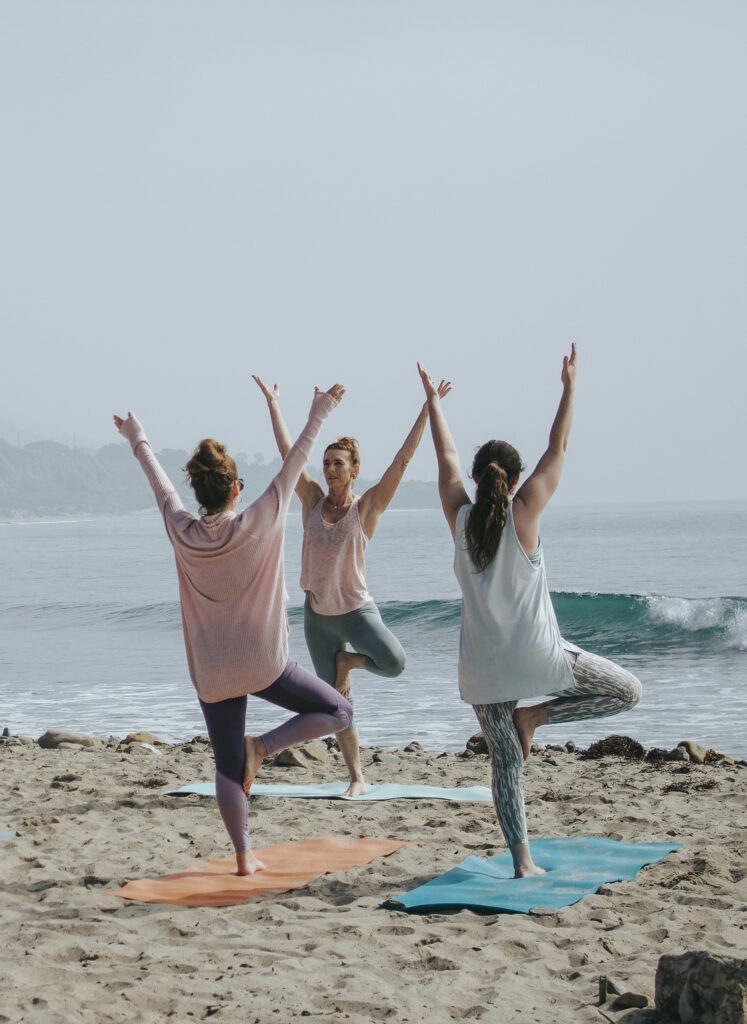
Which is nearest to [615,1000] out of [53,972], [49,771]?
[53,972]

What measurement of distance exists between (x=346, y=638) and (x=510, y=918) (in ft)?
7.75

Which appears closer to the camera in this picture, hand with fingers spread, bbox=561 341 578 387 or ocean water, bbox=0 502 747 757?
hand with fingers spread, bbox=561 341 578 387

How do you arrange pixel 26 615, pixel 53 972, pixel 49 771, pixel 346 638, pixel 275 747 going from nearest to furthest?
pixel 53 972 → pixel 275 747 → pixel 346 638 → pixel 49 771 → pixel 26 615

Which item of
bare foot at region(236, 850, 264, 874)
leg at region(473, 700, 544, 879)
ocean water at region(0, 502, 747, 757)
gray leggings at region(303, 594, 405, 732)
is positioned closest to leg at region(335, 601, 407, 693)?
gray leggings at region(303, 594, 405, 732)

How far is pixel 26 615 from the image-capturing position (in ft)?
87.5

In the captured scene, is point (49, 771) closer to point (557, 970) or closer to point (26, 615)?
point (557, 970)

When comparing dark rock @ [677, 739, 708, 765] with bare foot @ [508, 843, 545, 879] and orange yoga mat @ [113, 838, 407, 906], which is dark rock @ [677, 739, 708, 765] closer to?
orange yoga mat @ [113, 838, 407, 906]

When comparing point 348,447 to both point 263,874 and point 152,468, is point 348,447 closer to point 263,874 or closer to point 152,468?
point 152,468

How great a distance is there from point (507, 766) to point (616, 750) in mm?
4161

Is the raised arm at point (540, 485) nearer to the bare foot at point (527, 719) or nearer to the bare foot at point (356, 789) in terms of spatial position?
the bare foot at point (527, 719)

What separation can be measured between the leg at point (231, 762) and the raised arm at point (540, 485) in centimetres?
142

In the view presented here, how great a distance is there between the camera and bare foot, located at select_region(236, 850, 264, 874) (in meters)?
4.60

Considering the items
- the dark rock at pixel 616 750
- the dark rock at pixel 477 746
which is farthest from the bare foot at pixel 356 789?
the dark rock at pixel 616 750

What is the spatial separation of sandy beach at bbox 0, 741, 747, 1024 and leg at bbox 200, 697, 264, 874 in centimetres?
40
